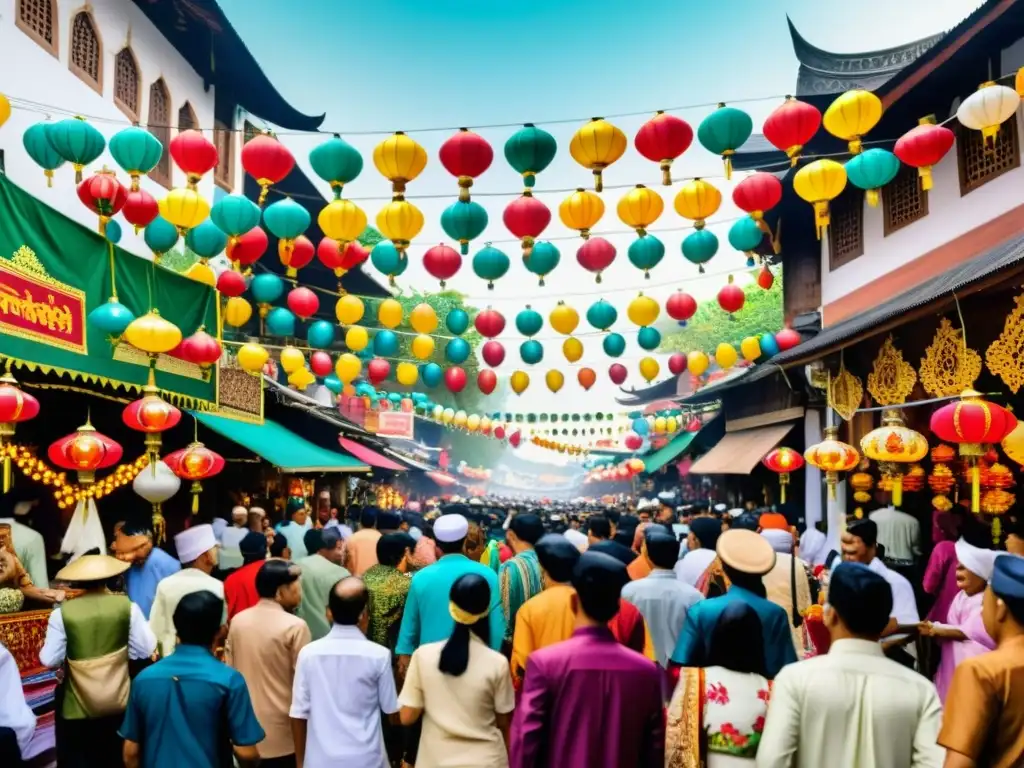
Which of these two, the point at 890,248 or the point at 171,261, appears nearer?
the point at 890,248

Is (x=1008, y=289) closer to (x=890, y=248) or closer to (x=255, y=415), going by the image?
(x=890, y=248)

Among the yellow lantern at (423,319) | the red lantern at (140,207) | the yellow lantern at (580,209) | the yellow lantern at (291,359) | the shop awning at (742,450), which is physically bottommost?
the shop awning at (742,450)

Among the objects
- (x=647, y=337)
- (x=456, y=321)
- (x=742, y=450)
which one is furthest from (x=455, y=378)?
(x=742, y=450)

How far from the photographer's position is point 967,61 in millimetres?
9469

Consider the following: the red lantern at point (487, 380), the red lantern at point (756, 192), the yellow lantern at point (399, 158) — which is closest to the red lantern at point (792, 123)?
the red lantern at point (756, 192)

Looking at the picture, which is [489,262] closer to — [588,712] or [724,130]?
[724,130]

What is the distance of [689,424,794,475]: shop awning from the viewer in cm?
1507

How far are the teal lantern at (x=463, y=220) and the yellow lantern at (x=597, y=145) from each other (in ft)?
4.28

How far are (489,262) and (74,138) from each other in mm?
4558

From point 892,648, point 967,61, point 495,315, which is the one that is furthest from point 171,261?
point 892,648

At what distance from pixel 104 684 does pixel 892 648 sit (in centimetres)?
478

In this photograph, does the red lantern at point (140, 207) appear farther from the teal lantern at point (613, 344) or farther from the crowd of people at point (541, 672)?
the teal lantern at point (613, 344)

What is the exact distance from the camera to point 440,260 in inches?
416

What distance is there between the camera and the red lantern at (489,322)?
12672 mm
